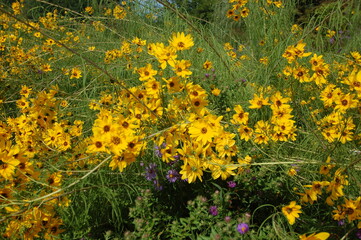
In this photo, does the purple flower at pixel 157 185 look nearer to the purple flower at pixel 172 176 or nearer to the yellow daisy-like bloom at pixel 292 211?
the purple flower at pixel 172 176

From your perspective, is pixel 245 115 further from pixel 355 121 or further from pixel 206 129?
pixel 355 121

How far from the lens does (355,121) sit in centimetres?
177

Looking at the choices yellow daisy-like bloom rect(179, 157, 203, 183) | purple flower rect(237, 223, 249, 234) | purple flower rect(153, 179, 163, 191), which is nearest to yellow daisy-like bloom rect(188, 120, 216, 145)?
yellow daisy-like bloom rect(179, 157, 203, 183)

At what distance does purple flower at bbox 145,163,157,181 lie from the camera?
4.89 ft

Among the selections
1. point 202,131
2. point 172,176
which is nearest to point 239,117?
point 172,176

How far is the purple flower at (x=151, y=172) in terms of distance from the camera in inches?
58.7

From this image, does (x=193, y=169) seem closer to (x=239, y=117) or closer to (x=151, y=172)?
(x=151, y=172)

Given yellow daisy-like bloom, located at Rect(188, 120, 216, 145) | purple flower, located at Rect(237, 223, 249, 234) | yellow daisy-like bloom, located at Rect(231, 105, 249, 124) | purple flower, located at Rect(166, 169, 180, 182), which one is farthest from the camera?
yellow daisy-like bloom, located at Rect(231, 105, 249, 124)

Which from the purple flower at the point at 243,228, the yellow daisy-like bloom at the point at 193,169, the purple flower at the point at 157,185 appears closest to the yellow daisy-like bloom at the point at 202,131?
the yellow daisy-like bloom at the point at 193,169

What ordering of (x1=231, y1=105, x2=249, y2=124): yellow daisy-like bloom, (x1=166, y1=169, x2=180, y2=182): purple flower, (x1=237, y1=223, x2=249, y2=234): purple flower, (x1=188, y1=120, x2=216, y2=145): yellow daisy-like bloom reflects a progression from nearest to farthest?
(x1=188, y1=120, x2=216, y2=145): yellow daisy-like bloom < (x1=237, y1=223, x2=249, y2=234): purple flower < (x1=166, y1=169, x2=180, y2=182): purple flower < (x1=231, y1=105, x2=249, y2=124): yellow daisy-like bloom

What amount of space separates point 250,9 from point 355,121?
173 centimetres

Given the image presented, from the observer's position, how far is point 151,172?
1.51 metres

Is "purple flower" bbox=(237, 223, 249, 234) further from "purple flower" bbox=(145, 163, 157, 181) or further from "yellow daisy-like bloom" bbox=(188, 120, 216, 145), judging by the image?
"purple flower" bbox=(145, 163, 157, 181)

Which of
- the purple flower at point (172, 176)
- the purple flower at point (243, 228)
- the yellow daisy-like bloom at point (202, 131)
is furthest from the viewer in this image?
the purple flower at point (172, 176)
